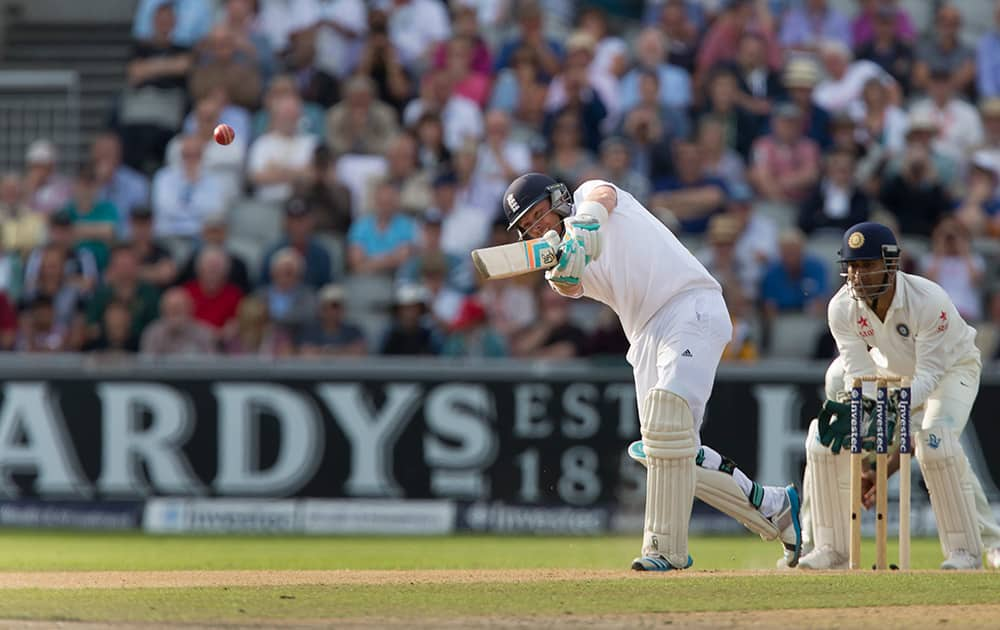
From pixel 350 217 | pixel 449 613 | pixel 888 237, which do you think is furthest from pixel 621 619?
pixel 350 217

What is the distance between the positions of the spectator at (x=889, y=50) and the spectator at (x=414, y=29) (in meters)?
4.08

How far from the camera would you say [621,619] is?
6.81 m

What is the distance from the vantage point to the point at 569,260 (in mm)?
7828

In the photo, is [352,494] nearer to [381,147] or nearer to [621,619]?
[381,147]

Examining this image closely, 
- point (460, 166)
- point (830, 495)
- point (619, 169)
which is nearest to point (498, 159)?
point (460, 166)

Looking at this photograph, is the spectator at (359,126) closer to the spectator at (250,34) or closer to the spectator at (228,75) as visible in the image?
the spectator at (228,75)

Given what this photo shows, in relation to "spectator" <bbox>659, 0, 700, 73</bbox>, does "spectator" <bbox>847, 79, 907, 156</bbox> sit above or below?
below

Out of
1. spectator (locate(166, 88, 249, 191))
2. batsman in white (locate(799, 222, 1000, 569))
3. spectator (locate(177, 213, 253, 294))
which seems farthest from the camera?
spectator (locate(166, 88, 249, 191))

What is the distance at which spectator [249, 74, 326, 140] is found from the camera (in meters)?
15.9

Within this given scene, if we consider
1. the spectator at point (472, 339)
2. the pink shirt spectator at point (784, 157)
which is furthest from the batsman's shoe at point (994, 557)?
the pink shirt spectator at point (784, 157)

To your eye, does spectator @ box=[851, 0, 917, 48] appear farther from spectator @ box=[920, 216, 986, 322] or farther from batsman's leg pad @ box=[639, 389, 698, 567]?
batsman's leg pad @ box=[639, 389, 698, 567]

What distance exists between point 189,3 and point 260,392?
16.7ft

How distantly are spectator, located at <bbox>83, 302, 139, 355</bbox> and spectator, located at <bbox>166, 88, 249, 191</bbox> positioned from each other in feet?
6.20

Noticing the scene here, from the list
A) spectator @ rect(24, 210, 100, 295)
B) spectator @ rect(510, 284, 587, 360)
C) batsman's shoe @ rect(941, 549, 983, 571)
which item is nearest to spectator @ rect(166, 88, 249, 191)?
spectator @ rect(24, 210, 100, 295)
